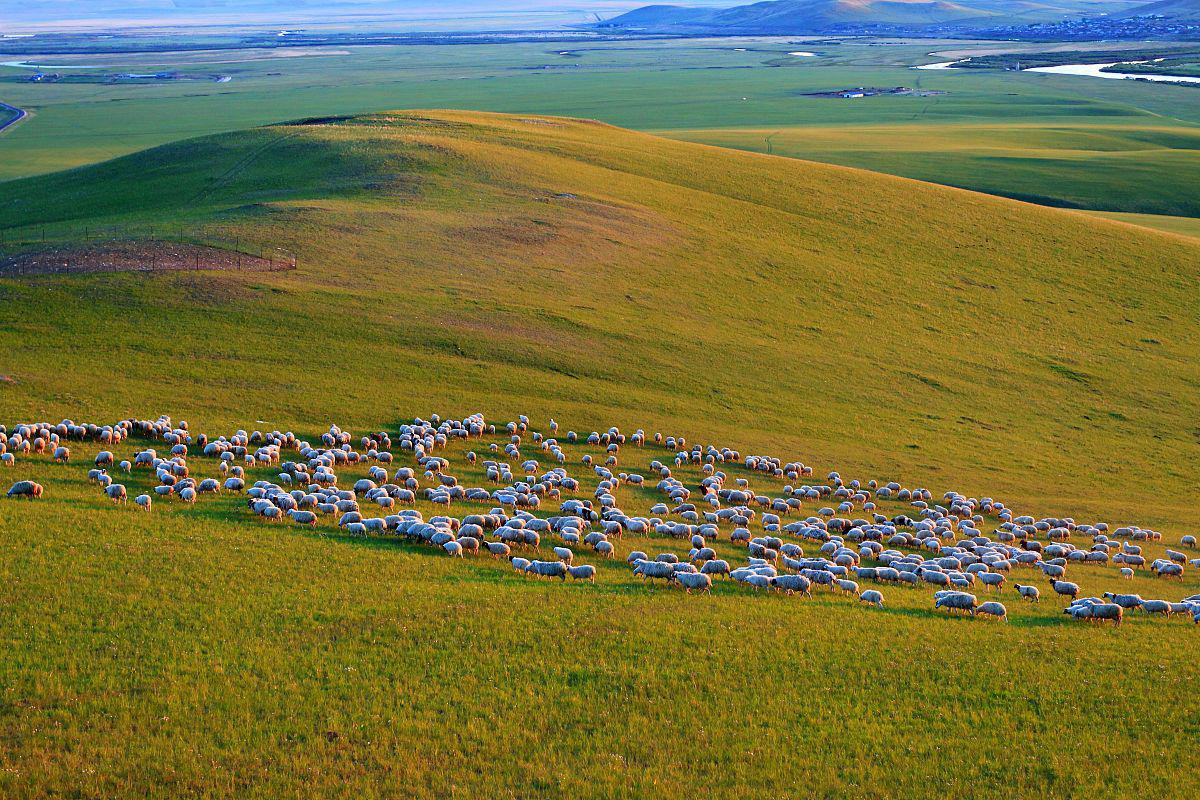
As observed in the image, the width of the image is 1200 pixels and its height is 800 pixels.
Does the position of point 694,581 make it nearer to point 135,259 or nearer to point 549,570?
point 549,570

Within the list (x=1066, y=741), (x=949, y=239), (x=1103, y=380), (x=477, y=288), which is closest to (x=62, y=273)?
(x=477, y=288)

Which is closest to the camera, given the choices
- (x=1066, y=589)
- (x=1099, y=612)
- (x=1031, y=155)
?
(x=1099, y=612)

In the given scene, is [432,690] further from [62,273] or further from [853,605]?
[62,273]

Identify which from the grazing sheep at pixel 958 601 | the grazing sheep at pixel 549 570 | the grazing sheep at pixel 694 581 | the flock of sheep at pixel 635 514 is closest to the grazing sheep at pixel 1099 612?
the flock of sheep at pixel 635 514

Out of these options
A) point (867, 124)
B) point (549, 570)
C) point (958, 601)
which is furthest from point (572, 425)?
point (867, 124)

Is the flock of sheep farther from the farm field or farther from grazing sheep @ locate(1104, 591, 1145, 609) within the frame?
the farm field

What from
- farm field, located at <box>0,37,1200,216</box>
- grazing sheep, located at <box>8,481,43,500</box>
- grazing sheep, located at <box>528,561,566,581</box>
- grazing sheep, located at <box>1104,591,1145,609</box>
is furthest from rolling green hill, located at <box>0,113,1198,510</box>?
farm field, located at <box>0,37,1200,216</box>
